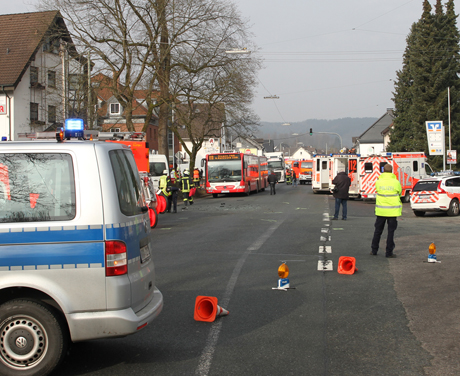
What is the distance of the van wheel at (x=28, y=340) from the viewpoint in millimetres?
4465

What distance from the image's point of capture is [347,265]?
9.31 metres

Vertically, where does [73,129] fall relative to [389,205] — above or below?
above

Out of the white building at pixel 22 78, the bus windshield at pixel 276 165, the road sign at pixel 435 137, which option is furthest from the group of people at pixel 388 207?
the bus windshield at pixel 276 165

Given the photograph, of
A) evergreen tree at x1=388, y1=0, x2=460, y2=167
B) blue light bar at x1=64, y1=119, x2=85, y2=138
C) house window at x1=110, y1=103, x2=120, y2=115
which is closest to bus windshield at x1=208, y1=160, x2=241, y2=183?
evergreen tree at x1=388, y1=0, x2=460, y2=167

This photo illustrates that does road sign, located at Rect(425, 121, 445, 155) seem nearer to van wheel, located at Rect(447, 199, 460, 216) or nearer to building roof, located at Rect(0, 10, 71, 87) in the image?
van wheel, located at Rect(447, 199, 460, 216)

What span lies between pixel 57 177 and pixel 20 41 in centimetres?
3866

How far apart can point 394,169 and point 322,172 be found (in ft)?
25.5

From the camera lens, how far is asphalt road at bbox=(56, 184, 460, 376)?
498 cm

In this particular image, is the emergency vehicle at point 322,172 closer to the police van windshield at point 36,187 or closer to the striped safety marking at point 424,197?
the striped safety marking at point 424,197

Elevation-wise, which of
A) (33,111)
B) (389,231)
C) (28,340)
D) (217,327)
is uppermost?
(33,111)

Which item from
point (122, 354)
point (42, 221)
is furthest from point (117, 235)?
point (122, 354)

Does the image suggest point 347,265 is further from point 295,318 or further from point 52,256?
point 52,256

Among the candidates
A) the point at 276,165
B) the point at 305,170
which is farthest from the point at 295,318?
the point at 276,165

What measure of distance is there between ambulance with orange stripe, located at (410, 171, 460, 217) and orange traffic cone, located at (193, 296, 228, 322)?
53.3 feet
